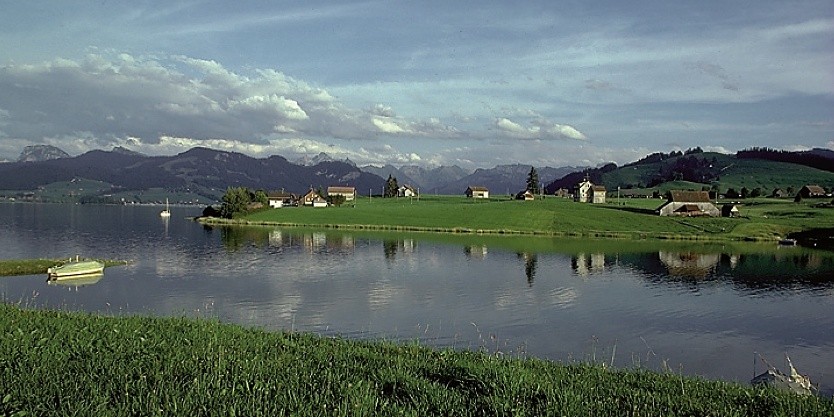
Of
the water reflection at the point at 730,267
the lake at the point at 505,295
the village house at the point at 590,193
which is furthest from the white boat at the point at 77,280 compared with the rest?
the village house at the point at 590,193

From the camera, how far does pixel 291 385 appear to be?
378 inches

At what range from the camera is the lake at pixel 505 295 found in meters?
29.7

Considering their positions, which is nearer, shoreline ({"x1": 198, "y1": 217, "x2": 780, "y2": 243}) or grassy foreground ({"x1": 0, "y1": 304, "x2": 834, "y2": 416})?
grassy foreground ({"x1": 0, "y1": 304, "x2": 834, "y2": 416})

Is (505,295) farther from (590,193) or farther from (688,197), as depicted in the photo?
(590,193)

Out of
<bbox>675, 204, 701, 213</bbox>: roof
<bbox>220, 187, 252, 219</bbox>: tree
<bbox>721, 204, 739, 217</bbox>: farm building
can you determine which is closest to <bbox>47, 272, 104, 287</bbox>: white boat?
<bbox>220, 187, 252, 219</bbox>: tree

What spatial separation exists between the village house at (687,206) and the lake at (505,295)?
146 feet

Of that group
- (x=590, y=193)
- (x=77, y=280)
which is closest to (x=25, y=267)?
(x=77, y=280)

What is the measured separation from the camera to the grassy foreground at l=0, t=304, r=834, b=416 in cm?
827

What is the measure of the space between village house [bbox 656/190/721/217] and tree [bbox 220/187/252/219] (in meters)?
97.0

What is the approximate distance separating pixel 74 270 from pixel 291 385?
4755 centimetres

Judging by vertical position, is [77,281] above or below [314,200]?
below

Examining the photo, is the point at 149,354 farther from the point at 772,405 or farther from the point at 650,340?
the point at 650,340

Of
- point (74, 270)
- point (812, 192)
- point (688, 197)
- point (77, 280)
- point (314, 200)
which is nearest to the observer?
point (77, 280)

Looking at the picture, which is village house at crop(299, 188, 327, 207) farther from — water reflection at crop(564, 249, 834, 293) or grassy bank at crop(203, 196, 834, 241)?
water reflection at crop(564, 249, 834, 293)
